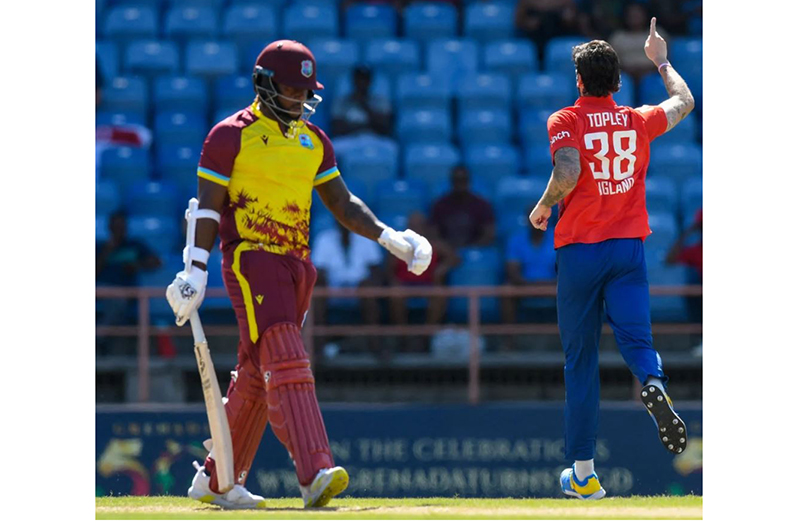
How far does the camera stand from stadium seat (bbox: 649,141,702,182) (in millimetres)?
13398

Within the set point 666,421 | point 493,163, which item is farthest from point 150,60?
point 666,421

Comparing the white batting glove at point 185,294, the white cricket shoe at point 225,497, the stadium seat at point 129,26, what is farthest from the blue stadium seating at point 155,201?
the white batting glove at point 185,294

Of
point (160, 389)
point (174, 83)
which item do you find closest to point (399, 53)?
point (174, 83)

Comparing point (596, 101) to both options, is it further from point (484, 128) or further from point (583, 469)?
point (484, 128)

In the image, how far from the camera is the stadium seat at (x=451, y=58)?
14328 millimetres

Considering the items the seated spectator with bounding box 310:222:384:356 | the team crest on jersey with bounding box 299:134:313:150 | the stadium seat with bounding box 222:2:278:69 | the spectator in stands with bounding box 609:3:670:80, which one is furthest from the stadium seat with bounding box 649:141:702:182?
the team crest on jersey with bounding box 299:134:313:150

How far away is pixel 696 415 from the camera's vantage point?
11.2 meters

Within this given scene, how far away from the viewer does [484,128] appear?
1365 cm

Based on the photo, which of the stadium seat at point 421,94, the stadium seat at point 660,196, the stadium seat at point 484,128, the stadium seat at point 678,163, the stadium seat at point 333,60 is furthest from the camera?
the stadium seat at point 333,60

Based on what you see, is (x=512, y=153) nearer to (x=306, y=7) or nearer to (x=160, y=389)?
→ (x=306, y=7)

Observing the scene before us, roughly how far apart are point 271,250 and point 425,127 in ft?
23.4

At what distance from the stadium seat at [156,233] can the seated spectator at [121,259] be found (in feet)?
0.68

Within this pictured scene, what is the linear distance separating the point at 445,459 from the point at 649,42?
5022 millimetres

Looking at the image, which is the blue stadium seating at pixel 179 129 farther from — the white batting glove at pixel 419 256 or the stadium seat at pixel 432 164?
the white batting glove at pixel 419 256
